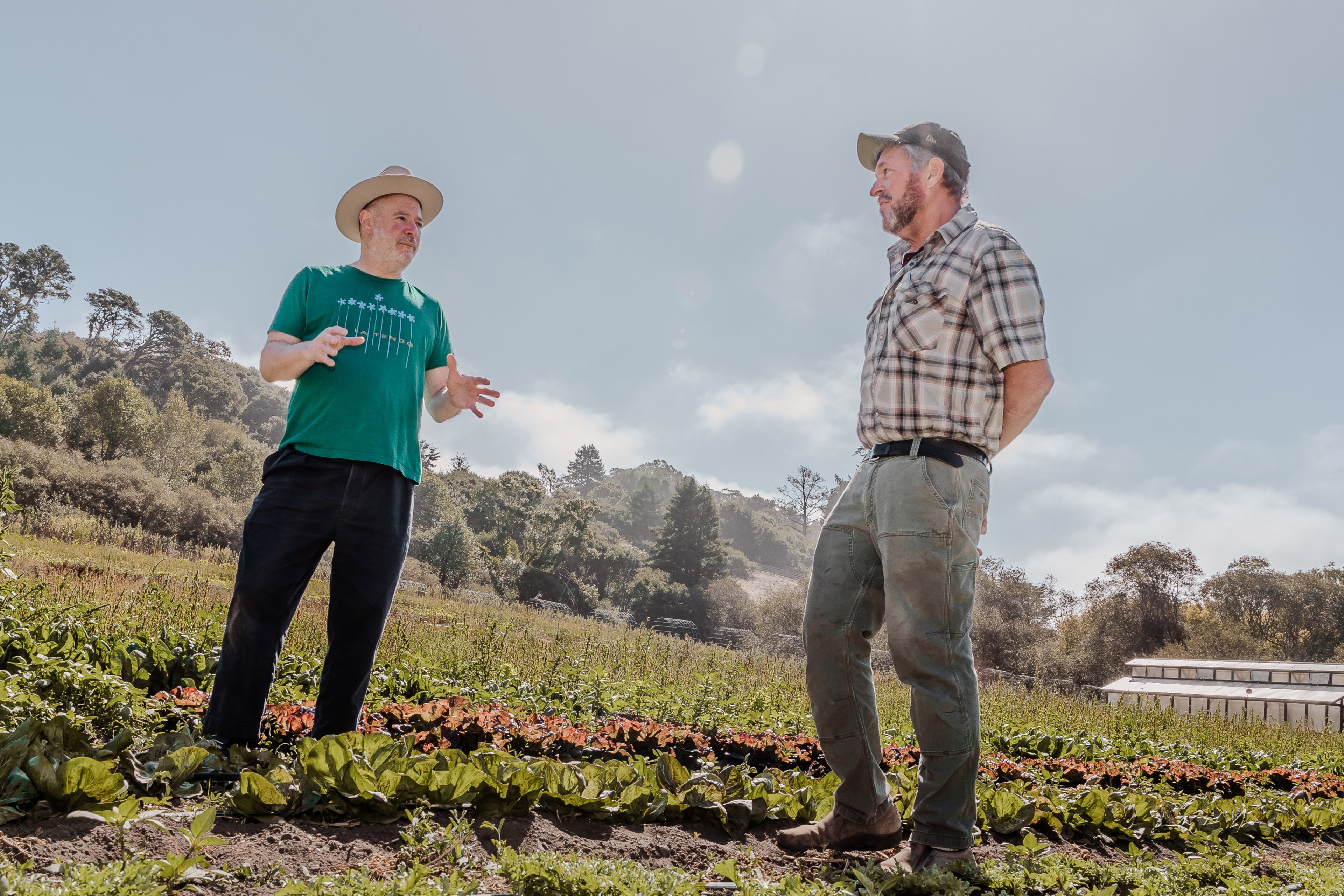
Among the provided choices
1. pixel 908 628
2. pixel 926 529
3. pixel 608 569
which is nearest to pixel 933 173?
pixel 926 529

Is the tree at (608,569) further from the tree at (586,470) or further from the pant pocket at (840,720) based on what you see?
the tree at (586,470)

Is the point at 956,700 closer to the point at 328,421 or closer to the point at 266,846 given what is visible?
the point at 266,846

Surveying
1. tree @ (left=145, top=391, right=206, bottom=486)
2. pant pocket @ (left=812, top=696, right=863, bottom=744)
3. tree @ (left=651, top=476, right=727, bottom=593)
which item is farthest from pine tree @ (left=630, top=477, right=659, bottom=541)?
pant pocket @ (left=812, top=696, right=863, bottom=744)

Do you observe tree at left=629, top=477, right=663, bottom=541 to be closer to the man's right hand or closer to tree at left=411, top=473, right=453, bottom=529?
tree at left=411, top=473, right=453, bottom=529

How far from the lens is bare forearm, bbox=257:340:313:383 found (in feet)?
8.41

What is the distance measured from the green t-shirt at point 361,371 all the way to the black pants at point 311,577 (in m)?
0.08

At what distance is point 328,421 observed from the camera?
264 cm

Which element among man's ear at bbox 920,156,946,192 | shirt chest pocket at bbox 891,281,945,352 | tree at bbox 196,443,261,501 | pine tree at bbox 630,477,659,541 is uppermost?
pine tree at bbox 630,477,659,541

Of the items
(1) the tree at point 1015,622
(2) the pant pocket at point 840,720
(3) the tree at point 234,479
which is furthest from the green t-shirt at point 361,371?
(3) the tree at point 234,479

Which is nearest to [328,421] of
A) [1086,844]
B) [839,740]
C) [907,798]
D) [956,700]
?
[839,740]

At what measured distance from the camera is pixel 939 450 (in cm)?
220

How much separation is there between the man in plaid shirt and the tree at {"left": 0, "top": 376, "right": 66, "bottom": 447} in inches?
1449

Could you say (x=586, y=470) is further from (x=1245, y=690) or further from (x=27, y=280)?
(x=1245, y=690)

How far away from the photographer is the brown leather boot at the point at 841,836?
229 cm
